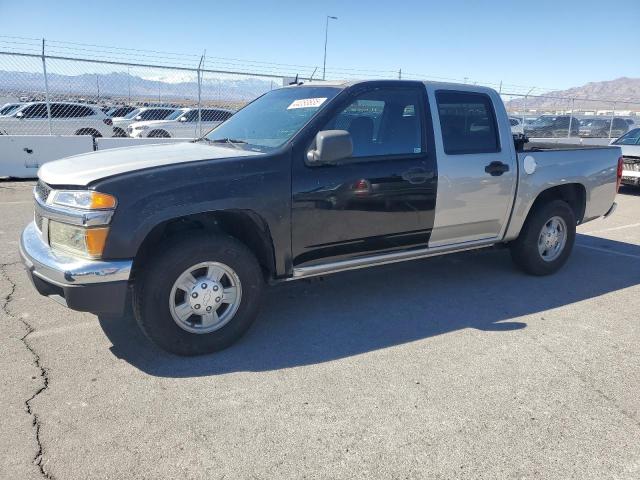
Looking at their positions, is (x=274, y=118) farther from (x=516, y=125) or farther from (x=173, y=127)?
(x=516, y=125)

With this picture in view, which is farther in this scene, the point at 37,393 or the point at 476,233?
the point at 476,233

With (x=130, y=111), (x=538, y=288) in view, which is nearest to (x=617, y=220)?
(x=538, y=288)

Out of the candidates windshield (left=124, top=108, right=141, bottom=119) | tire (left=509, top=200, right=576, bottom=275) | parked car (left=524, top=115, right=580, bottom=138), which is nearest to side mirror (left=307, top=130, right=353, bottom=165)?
tire (left=509, top=200, right=576, bottom=275)

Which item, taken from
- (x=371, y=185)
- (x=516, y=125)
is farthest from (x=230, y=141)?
(x=516, y=125)

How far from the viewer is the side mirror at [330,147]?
11.7ft

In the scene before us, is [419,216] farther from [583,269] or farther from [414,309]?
[583,269]

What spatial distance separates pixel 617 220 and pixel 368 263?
6410 mm

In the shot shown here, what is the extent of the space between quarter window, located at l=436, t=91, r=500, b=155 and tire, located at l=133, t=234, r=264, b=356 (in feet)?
6.87

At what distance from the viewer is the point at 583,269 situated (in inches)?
229

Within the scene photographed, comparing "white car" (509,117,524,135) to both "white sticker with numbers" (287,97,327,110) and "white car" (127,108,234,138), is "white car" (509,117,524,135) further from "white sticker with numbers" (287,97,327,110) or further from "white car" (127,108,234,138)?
"white sticker with numbers" (287,97,327,110)

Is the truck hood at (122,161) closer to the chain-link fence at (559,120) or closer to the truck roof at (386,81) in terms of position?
the truck roof at (386,81)

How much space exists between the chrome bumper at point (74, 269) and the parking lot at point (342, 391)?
2.01 feet

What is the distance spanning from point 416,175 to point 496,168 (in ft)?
3.22

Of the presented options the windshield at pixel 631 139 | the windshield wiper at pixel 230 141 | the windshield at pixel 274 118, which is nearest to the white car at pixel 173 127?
the windshield at pixel 631 139
